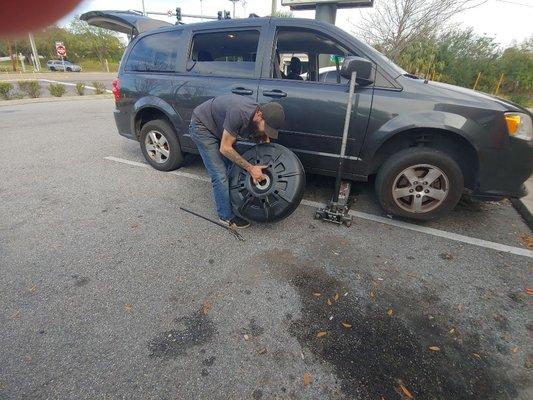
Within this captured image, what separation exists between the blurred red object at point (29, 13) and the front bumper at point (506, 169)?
3.23 m

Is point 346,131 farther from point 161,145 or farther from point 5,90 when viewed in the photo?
point 5,90

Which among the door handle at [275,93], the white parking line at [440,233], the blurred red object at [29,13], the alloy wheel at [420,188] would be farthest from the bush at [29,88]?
the blurred red object at [29,13]

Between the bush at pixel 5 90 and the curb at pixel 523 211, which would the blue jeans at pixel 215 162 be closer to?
the curb at pixel 523 211

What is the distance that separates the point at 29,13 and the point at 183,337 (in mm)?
1795

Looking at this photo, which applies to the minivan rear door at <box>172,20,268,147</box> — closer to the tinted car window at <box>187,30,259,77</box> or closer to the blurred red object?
the tinted car window at <box>187,30,259,77</box>

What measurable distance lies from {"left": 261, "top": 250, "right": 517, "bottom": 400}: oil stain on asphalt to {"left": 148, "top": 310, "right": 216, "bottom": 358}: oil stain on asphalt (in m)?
0.55

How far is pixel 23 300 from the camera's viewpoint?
2141 millimetres

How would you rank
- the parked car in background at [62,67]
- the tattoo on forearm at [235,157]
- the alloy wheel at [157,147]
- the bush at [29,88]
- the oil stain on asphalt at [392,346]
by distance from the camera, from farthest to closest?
the parked car in background at [62,67] → the bush at [29,88] → the alloy wheel at [157,147] → the tattoo on forearm at [235,157] → the oil stain on asphalt at [392,346]

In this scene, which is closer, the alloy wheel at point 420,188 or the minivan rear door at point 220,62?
the alloy wheel at point 420,188

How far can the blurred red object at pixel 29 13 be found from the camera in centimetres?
54

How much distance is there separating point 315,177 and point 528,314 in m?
2.68

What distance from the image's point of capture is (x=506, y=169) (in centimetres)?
280

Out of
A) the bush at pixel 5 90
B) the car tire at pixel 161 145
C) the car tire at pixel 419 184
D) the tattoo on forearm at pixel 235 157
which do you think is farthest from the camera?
the bush at pixel 5 90

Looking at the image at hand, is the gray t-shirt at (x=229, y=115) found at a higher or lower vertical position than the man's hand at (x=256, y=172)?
higher
